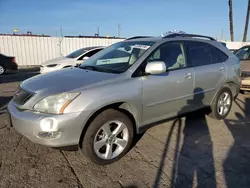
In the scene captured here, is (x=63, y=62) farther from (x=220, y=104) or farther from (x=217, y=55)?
(x=220, y=104)

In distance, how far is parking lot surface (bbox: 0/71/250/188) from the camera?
8.43 ft

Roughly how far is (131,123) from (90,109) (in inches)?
28.5

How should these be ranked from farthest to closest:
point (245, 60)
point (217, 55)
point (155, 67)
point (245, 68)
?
1. point (245, 60)
2. point (245, 68)
3. point (217, 55)
4. point (155, 67)

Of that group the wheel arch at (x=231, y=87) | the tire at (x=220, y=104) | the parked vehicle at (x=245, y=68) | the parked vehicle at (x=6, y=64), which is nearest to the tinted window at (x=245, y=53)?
the parked vehicle at (x=245, y=68)

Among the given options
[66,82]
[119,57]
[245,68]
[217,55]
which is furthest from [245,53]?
[66,82]

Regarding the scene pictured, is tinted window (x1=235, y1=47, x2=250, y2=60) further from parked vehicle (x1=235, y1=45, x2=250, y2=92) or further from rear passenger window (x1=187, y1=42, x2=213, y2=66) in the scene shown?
rear passenger window (x1=187, y1=42, x2=213, y2=66)

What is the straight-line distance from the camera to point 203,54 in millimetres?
4227

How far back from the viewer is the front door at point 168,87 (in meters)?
3.27

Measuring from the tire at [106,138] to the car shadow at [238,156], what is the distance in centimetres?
134

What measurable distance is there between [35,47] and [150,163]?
667 inches

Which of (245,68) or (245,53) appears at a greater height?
(245,53)

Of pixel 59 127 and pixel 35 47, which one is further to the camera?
pixel 35 47

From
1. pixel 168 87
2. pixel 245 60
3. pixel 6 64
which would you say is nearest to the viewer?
pixel 168 87

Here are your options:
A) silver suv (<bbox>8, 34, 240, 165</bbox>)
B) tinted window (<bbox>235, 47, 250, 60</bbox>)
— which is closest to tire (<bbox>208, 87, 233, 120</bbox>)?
silver suv (<bbox>8, 34, 240, 165</bbox>)
